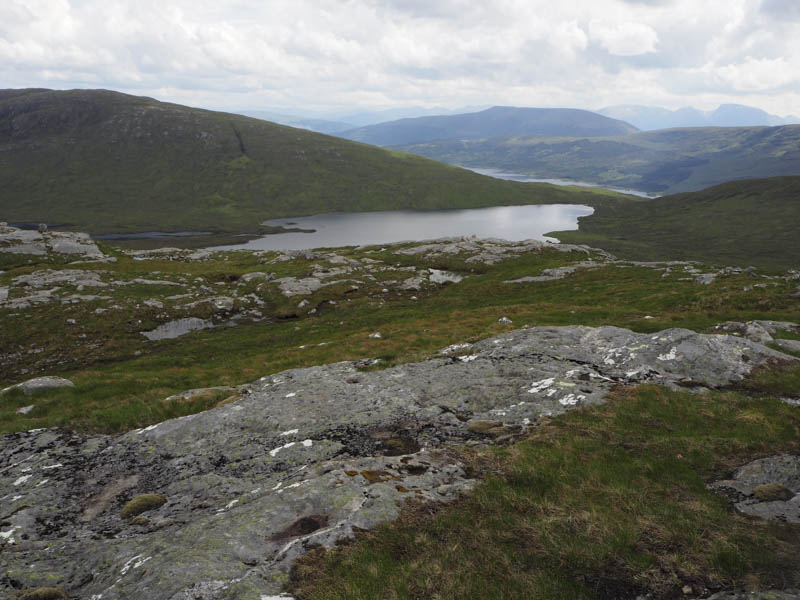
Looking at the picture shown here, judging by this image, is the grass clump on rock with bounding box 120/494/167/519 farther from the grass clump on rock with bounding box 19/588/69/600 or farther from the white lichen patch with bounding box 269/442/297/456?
the grass clump on rock with bounding box 19/588/69/600

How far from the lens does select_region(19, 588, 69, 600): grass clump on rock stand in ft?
23.7

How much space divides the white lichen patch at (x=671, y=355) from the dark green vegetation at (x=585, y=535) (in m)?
5.66

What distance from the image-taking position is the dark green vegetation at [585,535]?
658 centimetres

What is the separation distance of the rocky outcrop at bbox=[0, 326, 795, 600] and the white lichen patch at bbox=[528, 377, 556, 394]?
0.08m

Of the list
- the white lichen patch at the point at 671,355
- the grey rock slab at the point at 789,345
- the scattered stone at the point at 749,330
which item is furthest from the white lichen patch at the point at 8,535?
the scattered stone at the point at 749,330

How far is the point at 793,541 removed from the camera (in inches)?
283

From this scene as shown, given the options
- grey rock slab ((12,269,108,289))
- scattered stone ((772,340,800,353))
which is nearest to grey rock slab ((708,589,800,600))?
scattered stone ((772,340,800,353))

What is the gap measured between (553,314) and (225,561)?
3521 cm

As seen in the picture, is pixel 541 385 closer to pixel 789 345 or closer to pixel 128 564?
pixel 789 345

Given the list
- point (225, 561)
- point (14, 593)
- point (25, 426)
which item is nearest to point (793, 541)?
point (225, 561)

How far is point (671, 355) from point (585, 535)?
13131mm

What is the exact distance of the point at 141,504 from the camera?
36.5ft

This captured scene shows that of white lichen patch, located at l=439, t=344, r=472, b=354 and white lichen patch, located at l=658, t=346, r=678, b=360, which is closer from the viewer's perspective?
white lichen patch, located at l=658, t=346, r=678, b=360

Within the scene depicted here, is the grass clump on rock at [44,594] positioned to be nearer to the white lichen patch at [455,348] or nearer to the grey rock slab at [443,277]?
the white lichen patch at [455,348]
